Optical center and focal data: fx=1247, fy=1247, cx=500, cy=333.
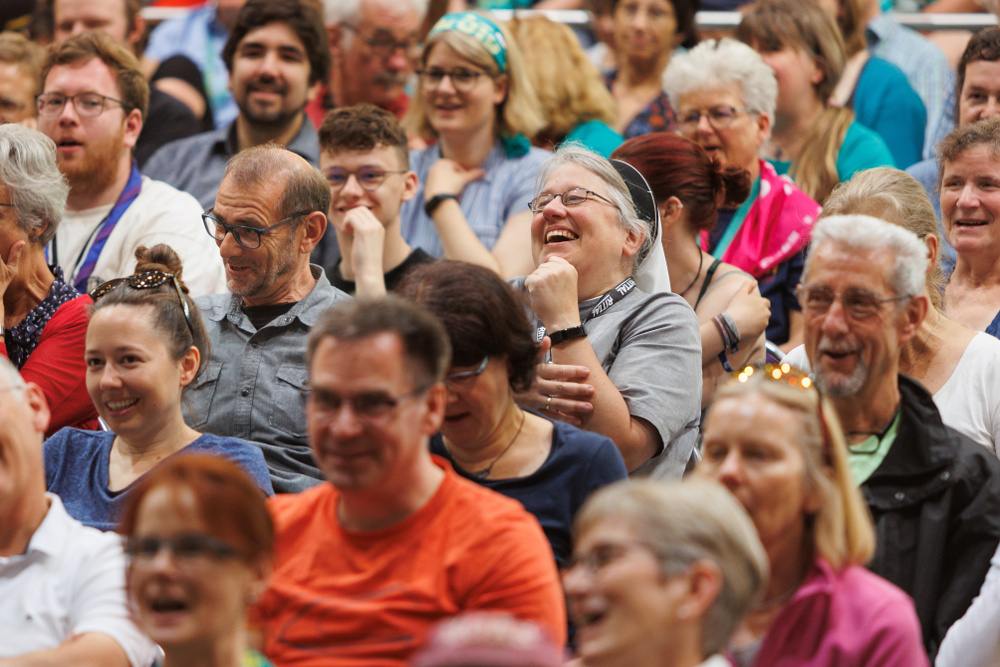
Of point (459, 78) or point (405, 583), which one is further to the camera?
point (459, 78)

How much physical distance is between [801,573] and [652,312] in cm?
103

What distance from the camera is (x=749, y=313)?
3.38 m

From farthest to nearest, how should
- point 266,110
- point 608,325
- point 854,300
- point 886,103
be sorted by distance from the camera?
point 886,103 < point 266,110 < point 608,325 < point 854,300

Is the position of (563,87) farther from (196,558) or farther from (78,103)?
(196,558)

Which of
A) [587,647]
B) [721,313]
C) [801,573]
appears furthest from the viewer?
[721,313]

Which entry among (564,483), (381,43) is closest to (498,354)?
(564,483)

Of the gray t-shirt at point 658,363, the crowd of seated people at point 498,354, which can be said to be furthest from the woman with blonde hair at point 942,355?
the gray t-shirt at point 658,363

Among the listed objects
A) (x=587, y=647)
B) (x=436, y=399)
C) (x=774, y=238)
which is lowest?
(x=774, y=238)

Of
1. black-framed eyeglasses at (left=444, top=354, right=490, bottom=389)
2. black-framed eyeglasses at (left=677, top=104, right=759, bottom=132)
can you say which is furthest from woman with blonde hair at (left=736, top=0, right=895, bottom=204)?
black-framed eyeglasses at (left=444, top=354, right=490, bottom=389)

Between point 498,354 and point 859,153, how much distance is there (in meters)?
2.32

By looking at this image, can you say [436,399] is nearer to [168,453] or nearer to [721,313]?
[168,453]

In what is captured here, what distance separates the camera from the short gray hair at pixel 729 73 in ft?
13.6

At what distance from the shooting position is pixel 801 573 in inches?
81.6

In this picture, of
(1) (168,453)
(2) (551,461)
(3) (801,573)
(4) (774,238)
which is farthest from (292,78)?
(3) (801,573)
